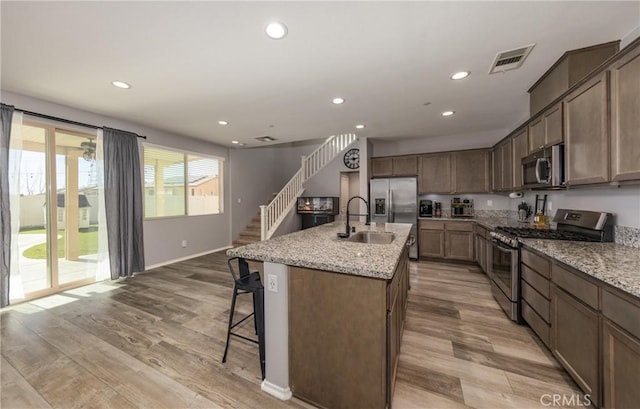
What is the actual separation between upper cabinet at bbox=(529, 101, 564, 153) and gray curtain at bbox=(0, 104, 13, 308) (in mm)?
5939

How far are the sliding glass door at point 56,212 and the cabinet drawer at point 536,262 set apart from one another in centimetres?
547

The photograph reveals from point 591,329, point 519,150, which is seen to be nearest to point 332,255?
point 591,329

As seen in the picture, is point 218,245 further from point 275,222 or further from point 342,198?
point 342,198

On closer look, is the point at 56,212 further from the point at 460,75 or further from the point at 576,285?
the point at 576,285

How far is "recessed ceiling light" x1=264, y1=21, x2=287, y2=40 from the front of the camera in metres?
1.78

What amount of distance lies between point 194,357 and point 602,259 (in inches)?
121

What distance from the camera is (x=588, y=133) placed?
6.29 feet

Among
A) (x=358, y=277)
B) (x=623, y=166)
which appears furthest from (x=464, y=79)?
(x=358, y=277)

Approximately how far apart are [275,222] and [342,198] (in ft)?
7.91

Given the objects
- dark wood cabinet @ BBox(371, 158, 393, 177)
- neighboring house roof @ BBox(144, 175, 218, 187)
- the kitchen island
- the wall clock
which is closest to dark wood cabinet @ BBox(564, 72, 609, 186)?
the kitchen island

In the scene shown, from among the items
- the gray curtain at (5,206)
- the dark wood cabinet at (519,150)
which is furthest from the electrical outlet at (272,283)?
the gray curtain at (5,206)

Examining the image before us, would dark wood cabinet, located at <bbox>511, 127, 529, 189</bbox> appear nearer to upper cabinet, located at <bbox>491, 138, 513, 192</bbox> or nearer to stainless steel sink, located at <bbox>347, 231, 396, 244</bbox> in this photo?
upper cabinet, located at <bbox>491, 138, 513, 192</bbox>

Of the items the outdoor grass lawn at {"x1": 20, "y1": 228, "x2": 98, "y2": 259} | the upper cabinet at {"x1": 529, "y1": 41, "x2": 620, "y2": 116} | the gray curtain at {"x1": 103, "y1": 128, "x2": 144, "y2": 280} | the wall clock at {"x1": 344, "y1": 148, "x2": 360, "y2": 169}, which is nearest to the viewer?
the upper cabinet at {"x1": 529, "y1": 41, "x2": 620, "y2": 116}

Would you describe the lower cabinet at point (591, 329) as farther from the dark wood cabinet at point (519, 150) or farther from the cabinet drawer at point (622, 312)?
the dark wood cabinet at point (519, 150)
